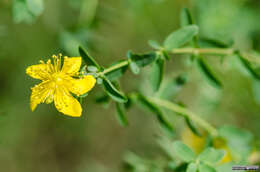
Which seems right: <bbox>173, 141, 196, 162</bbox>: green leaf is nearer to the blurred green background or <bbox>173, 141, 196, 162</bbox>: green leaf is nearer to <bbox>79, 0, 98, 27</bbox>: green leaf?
the blurred green background

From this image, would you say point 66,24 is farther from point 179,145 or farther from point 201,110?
point 179,145

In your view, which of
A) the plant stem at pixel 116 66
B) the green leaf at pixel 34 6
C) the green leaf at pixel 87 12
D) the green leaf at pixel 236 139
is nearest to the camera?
the plant stem at pixel 116 66

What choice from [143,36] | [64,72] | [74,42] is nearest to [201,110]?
[143,36]

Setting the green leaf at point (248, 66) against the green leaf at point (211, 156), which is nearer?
the green leaf at point (211, 156)

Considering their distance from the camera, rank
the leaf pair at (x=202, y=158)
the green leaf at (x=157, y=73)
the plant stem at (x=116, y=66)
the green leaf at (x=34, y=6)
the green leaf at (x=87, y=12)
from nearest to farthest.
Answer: the plant stem at (x=116, y=66) < the leaf pair at (x=202, y=158) < the green leaf at (x=157, y=73) < the green leaf at (x=34, y=6) < the green leaf at (x=87, y=12)

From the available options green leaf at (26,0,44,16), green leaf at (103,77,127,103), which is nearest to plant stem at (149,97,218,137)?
green leaf at (103,77,127,103)

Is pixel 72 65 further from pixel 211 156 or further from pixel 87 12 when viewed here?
pixel 87 12

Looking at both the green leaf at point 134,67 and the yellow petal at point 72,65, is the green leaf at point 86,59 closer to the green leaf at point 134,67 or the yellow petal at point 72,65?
the yellow petal at point 72,65

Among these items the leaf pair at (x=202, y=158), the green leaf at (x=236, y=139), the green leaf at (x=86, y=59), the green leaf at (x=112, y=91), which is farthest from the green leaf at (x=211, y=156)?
the green leaf at (x=86, y=59)
